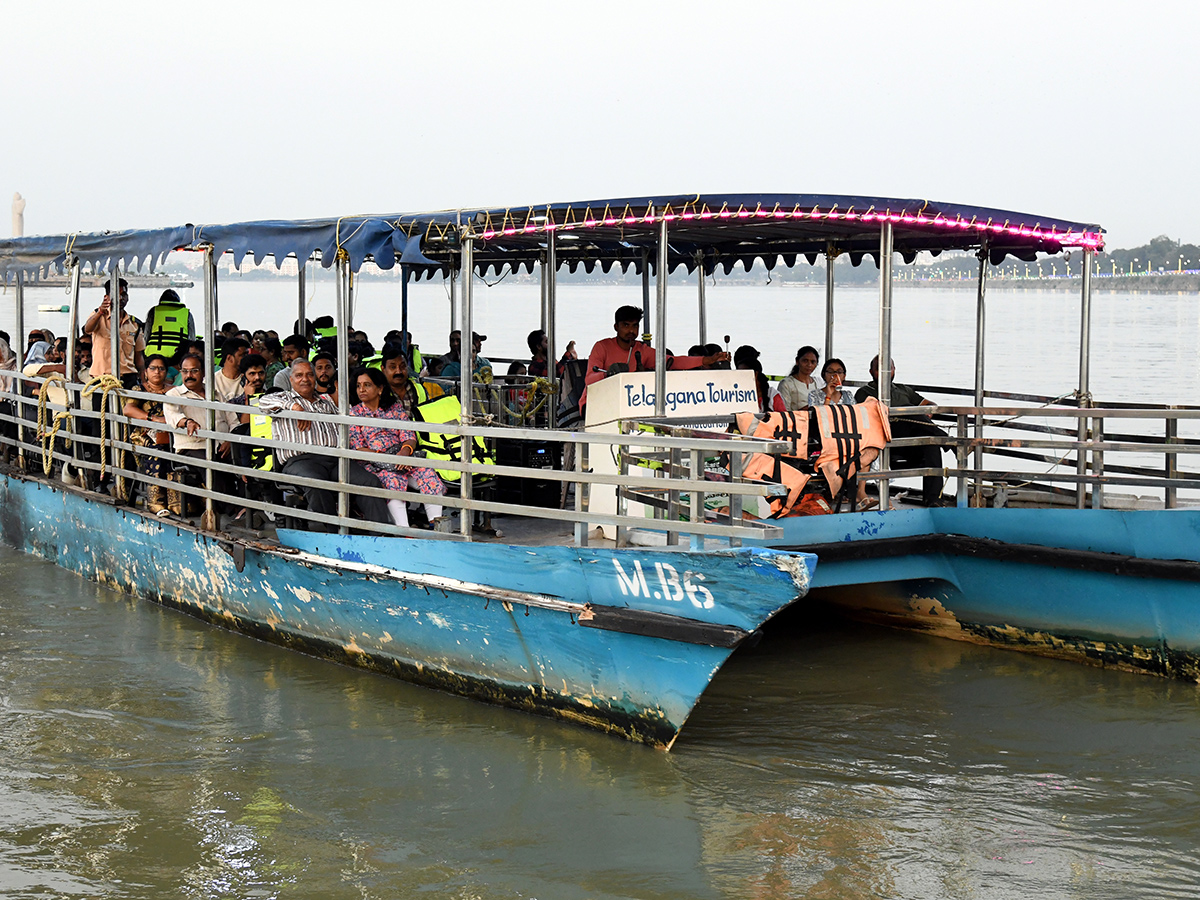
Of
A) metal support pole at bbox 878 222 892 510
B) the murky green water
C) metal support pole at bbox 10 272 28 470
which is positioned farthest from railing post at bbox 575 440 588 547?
metal support pole at bbox 10 272 28 470

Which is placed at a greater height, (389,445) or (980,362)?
(980,362)

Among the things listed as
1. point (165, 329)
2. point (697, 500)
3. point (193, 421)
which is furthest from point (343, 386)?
point (165, 329)

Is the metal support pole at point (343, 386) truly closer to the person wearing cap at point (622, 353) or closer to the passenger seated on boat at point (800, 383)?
the person wearing cap at point (622, 353)

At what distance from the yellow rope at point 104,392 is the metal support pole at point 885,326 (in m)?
5.83

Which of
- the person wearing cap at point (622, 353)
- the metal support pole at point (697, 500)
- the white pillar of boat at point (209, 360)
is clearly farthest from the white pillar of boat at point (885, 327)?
the white pillar of boat at point (209, 360)

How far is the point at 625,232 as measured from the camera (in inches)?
345

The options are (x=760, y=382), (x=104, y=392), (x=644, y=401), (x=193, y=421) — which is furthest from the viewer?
(x=760, y=382)

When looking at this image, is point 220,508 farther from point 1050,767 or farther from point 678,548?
point 1050,767

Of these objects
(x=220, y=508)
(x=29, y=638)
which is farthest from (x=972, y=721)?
(x=29, y=638)

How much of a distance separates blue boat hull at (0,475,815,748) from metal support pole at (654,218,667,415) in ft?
4.47

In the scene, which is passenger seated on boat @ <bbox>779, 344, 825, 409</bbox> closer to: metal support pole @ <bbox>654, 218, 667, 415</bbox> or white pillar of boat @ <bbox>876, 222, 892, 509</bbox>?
white pillar of boat @ <bbox>876, 222, 892, 509</bbox>

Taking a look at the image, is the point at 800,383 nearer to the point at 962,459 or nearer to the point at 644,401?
the point at 962,459

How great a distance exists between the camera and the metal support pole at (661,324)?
293 inches

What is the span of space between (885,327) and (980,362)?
1408 mm
